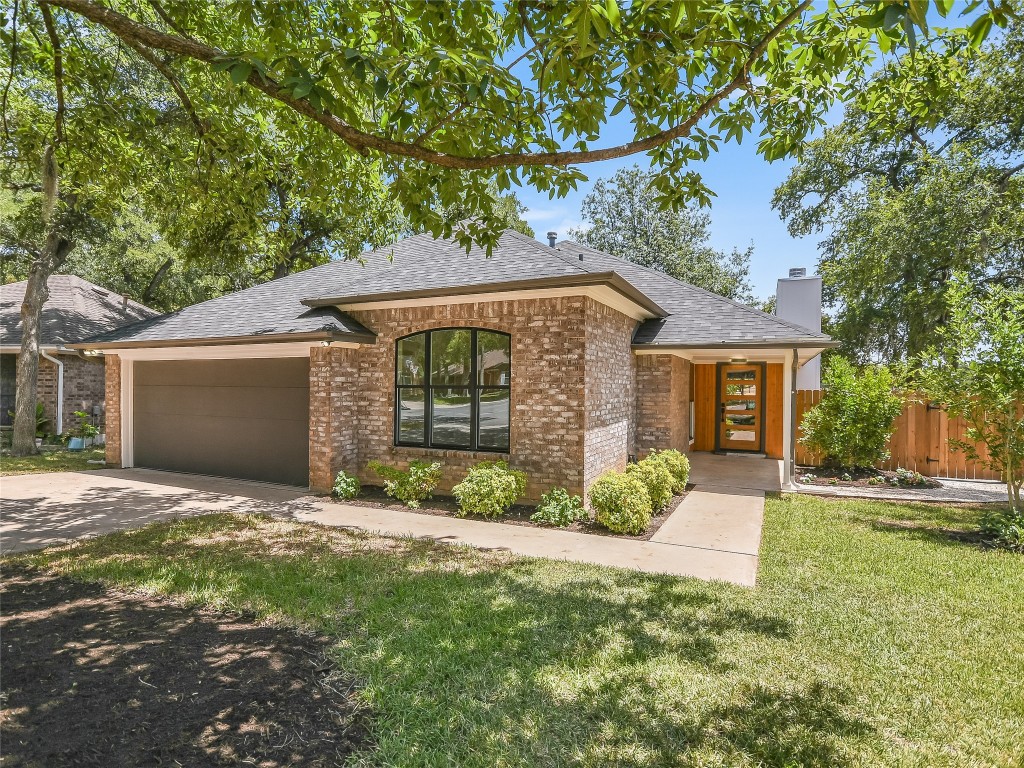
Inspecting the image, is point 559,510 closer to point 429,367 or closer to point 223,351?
point 429,367

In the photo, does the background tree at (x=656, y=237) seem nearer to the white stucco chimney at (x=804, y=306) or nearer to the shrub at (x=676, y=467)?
the white stucco chimney at (x=804, y=306)

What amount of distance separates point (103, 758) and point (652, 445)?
932 centimetres

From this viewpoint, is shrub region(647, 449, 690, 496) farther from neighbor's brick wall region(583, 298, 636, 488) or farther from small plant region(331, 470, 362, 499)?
small plant region(331, 470, 362, 499)

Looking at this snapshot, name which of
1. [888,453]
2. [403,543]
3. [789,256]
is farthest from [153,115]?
[789,256]

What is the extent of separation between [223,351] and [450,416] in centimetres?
498

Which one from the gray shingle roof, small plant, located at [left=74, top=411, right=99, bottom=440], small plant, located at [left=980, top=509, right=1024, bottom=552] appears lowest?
small plant, located at [left=980, top=509, right=1024, bottom=552]

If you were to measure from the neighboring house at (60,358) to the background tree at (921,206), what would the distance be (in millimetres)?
23281

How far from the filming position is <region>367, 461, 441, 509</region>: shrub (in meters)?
8.06

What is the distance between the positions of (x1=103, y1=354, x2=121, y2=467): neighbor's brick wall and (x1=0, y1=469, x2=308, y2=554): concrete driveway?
19.0 inches

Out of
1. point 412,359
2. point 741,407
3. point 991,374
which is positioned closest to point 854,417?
point 741,407

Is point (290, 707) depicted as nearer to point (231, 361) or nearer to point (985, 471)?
point (231, 361)

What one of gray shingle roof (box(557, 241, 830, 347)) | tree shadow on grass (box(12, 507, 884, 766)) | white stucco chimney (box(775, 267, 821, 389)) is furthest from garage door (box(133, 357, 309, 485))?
white stucco chimney (box(775, 267, 821, 389))

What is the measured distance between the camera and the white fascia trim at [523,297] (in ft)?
24.1

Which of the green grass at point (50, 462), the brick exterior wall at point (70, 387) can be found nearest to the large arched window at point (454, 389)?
the green grass at point (50, 462)
